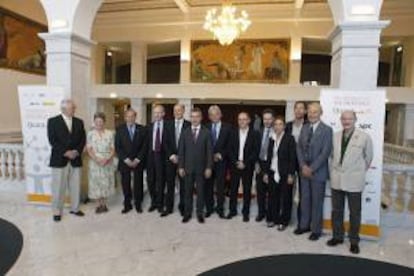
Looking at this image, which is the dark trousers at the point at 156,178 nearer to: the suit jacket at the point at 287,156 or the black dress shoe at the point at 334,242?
the suit jacket at the point at 287,156

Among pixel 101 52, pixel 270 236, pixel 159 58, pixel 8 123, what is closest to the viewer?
pixel 270 236

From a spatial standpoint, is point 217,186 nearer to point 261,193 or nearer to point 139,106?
point 261,193

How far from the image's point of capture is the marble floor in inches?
136

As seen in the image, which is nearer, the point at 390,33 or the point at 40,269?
the point at 40,269

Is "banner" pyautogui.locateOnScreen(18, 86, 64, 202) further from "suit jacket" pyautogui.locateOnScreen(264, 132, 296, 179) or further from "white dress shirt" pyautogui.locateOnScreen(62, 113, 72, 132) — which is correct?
"suit jacket" pyautogui.locateOnScreen(264, 132, 296, 179)

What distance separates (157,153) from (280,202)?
1789 millimetres

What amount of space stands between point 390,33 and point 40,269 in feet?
37.3

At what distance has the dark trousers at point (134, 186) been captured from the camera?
5148 mm

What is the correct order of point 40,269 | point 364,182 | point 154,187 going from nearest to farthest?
1. point 40,269
2. point 364,182
3. point 154,187

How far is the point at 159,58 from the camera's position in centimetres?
1593

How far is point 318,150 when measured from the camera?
418 cm

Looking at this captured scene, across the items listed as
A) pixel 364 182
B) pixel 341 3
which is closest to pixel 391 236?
pixel 364 182

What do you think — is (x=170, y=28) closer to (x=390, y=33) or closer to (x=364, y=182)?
(x=390, y=33)

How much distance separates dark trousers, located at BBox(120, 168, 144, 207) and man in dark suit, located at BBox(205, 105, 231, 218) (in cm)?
96
